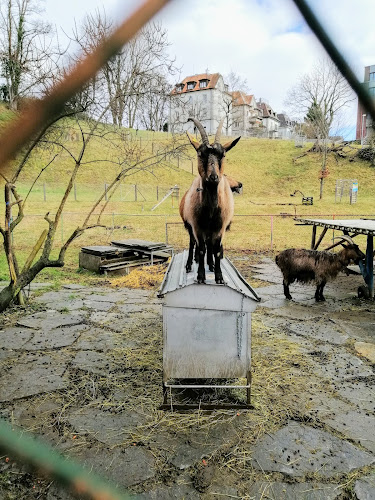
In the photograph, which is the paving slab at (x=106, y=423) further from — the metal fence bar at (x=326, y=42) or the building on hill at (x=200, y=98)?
the metal fence bar at (x=326, y=42)

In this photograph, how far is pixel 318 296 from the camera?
7.47 metres

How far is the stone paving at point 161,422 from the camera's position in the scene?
8.58 ft

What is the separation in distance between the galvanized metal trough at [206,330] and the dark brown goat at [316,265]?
417 centimetres

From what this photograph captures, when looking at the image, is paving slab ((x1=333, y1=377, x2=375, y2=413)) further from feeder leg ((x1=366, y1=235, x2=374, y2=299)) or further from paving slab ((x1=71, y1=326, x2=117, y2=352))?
feeder leg ((x1=366, y1=235, x2=374, y2=299))

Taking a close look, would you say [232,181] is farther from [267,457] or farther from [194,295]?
[267,457]

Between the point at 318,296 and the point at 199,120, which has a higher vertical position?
the point at 199,120

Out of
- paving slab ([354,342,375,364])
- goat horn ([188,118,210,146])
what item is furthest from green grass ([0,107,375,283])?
paving slab ([354,342,375,364])

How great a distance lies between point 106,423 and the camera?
3.34 metres

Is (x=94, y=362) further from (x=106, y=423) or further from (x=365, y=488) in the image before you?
(x=365, y=488)

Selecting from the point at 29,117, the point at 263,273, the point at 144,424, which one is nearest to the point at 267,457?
the point at 144,424

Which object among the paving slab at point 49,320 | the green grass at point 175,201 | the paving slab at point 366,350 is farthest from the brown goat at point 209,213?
the paving slab at point 49,320

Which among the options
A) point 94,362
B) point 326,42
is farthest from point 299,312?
point 326,42

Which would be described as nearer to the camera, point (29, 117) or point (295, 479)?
point (29, 117)

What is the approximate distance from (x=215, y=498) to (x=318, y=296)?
5628 mm
